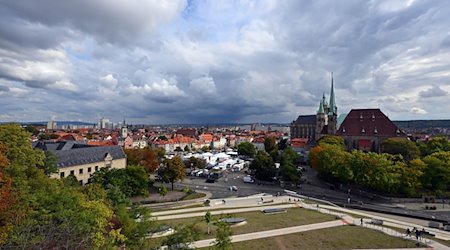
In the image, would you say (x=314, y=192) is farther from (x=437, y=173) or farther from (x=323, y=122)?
(x=323, y=122)

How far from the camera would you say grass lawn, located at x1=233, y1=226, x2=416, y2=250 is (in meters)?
25.7

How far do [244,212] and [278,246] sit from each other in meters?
11.5

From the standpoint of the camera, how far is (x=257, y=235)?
28.3 metres

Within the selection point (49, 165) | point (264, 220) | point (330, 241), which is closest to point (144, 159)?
point (49, 165)

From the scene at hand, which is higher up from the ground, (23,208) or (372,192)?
(23,208)

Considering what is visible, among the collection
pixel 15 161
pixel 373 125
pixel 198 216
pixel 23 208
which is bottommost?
pixel 198 216

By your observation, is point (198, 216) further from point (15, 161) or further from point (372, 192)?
point (372, 192)

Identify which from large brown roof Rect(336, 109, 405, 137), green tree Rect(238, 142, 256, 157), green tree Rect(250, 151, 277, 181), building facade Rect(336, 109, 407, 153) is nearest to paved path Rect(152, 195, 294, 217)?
green tree Rect(250, 151, 277, 181)

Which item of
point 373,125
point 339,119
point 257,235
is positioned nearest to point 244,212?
point 257,235

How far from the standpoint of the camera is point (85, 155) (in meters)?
53.8

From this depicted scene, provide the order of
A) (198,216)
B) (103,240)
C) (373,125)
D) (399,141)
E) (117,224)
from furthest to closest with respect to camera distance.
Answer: (373,125) < (399,141) < (198,216) < (117,224) < (103,240)

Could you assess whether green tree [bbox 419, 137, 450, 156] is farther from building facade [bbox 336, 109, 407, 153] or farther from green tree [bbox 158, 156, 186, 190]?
green tree [bbox 158, 156, 186, 190]

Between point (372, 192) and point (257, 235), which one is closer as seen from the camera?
point (257, 235)

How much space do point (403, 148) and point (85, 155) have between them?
63.4 metres
